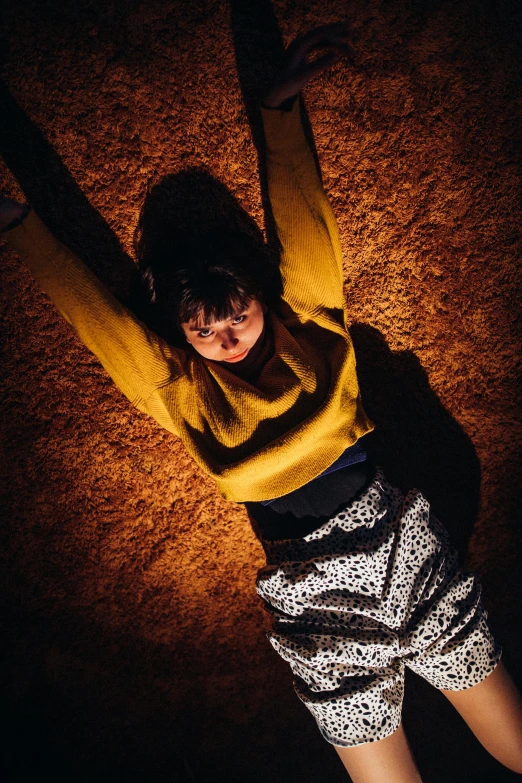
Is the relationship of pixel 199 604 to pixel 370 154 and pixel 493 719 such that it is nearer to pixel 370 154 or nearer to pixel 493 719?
pixel 493 719

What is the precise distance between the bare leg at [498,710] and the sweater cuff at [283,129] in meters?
1.54

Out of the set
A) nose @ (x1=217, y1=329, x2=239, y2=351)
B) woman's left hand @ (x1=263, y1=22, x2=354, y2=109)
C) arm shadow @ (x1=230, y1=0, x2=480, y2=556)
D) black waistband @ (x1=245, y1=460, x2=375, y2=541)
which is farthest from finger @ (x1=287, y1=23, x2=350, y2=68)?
black waistband @ (x1=245, y1=460, x2=375, y2=541)

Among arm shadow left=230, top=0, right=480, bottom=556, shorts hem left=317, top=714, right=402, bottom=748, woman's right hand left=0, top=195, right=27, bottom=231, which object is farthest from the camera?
arm shadow left=230, top=0, right=480, bottom=556

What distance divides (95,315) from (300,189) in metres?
0.61

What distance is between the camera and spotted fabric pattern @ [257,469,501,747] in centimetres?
107

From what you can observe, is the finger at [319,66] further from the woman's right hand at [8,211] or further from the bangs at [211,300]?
the woman's right hand at [8,211]

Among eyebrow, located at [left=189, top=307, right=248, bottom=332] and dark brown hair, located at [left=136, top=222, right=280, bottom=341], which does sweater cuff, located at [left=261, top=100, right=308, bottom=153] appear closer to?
dark brown hair, located at [left=136, top=222, right=280, bottom=341]

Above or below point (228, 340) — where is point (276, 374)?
below

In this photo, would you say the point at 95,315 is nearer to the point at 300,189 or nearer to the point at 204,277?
the point at 204,277

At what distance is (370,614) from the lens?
108 centimetres

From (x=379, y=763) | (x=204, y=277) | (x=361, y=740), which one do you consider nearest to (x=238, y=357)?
(x=204, y=277)

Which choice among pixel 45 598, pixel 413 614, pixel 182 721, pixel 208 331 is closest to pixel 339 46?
pixel 208 331

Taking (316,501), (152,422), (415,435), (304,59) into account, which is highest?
(304,59)

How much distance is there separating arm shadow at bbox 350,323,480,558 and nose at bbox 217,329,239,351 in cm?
48
